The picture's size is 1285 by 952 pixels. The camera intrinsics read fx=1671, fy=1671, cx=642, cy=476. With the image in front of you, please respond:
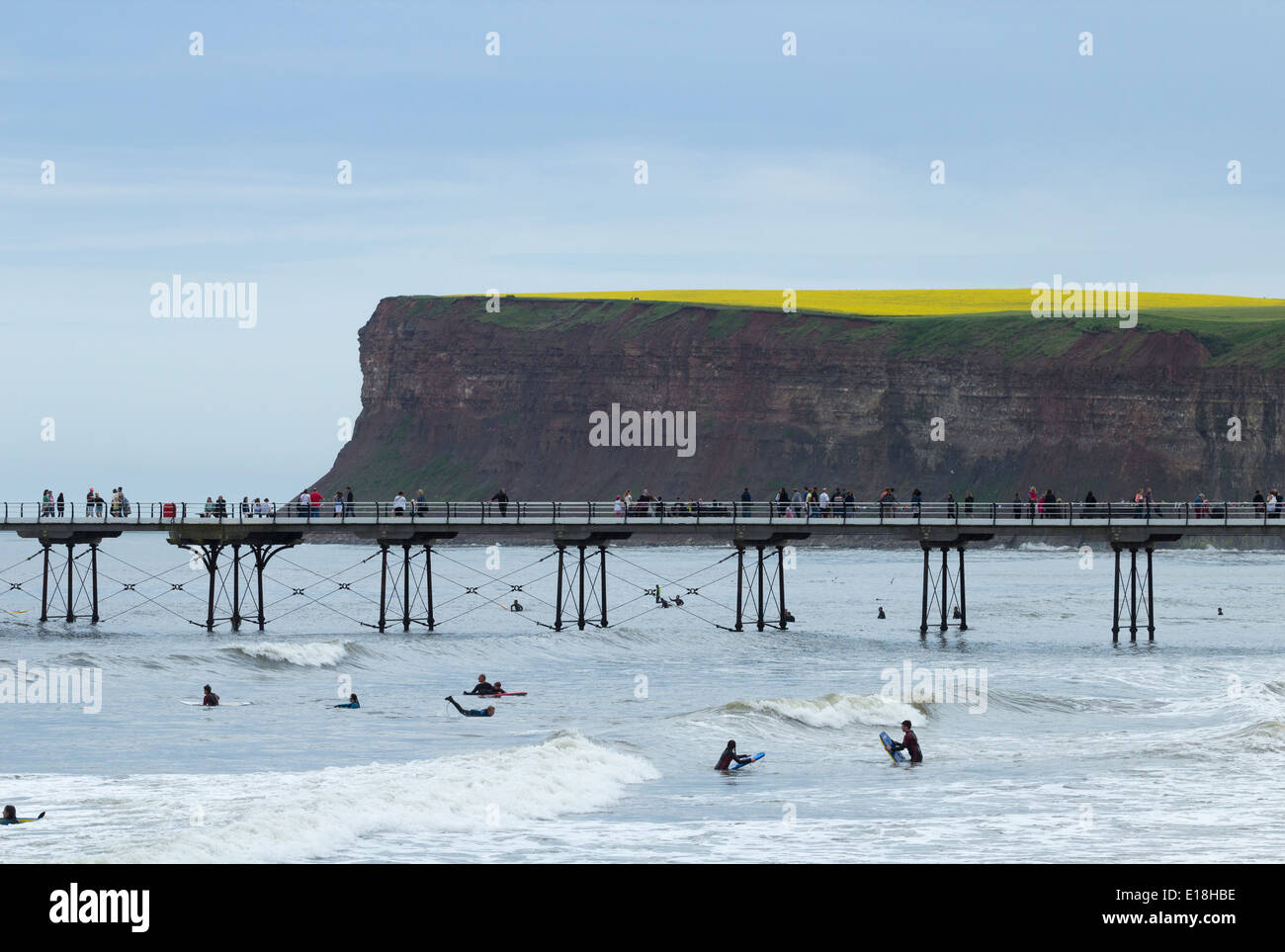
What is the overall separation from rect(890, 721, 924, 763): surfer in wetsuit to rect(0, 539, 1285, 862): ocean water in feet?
1.93

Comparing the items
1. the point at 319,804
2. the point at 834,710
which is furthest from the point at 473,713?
the point at 319,804

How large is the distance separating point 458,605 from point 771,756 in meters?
67.6

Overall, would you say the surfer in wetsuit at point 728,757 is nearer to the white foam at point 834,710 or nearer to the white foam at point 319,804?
the white foam at point 319,804

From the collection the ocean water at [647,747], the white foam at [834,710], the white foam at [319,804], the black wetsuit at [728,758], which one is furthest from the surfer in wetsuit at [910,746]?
the white foam at [834,710]

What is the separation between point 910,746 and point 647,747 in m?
6.00

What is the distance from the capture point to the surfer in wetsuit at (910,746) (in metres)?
34.9

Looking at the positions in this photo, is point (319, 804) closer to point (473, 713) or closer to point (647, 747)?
point (647, 747)

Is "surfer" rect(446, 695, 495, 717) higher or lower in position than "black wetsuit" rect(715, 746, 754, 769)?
lower

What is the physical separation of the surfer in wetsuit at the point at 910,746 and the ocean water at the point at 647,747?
1.93 feet

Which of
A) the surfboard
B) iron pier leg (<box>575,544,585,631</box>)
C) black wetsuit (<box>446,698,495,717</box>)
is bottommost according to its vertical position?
black wetsuit (<box>446,698,495,717</box>)

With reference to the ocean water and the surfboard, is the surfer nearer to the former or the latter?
the ocean water

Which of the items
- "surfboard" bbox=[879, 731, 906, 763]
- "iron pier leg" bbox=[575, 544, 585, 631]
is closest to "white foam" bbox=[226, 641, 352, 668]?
"iron pier leg" bbox=[575, 544, 585, 631]

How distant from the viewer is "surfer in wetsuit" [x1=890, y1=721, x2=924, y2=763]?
34875 millimetres

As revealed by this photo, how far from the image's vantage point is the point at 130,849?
24969 millimetres
